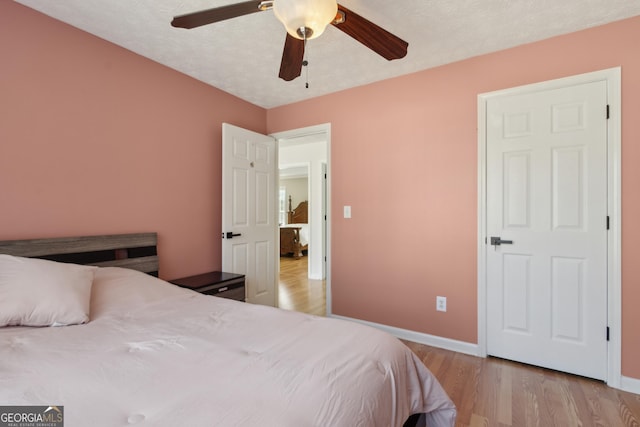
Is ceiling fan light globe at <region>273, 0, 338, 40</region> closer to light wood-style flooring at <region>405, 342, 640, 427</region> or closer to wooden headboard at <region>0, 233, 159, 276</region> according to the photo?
wooden headboard at <region>0, 233, 159, 276</region>

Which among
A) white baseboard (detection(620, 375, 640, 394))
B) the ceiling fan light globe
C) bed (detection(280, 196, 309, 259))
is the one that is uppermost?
the ceiling fan light globe

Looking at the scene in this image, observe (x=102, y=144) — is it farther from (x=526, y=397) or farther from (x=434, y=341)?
(x=526, y=397)

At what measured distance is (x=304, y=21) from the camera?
1.29 m

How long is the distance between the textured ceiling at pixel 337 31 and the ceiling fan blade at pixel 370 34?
1.52 ft

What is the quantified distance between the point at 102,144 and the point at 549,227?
134 inches

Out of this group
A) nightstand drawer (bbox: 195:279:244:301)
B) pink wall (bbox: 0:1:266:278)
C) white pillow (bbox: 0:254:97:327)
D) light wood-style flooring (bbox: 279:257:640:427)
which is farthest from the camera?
nightstand drawer (bbox: 195:279:244:301)

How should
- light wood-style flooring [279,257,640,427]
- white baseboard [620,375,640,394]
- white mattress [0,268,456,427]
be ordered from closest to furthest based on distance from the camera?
white mattress [0,268,456,427] < light wood-style flooring [279,257,640,427] < white baseboard [620,375,640,394]

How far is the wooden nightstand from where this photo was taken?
2537 millimetres

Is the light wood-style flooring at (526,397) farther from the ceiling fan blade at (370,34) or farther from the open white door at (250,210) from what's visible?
the ceiling fan blade at (370,34)

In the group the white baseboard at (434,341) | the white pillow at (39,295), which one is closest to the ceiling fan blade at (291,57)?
the white pillow at (39,295)

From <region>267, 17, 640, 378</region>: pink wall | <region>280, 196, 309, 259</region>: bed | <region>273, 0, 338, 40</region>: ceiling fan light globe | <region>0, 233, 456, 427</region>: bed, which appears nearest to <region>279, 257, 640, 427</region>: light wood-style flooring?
<region>267, 17, 640, 378</region>: pink wall

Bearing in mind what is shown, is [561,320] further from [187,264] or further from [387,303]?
[187,264]

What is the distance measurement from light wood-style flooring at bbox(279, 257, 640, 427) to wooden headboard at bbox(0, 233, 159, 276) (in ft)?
8.02

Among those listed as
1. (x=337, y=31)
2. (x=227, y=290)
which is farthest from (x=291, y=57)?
(x=227, y=290)
